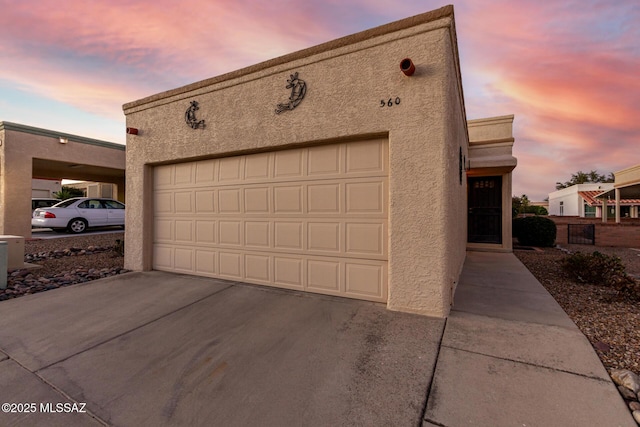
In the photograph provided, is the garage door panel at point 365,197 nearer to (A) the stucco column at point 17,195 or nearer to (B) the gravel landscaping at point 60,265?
(B) the gravel landscaping at point 60,265

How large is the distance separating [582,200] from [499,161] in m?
27.1

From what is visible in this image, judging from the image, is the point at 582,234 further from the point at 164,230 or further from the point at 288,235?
the point at 164,230

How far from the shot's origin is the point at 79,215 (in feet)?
39.4

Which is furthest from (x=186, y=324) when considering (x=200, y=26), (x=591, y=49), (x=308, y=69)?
(x=591, y=49)

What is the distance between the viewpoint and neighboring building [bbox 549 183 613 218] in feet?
79.9

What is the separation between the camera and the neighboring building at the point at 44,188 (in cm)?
2420

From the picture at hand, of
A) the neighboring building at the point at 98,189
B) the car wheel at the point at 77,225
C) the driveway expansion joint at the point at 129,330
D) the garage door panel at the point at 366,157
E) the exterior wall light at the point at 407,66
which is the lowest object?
the driveway expansion joint at the point at 129,330

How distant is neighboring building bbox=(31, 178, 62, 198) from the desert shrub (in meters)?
35.1

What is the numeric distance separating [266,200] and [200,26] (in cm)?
404

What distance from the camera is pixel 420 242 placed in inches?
129

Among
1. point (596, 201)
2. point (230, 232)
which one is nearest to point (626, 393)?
point (230, 232)

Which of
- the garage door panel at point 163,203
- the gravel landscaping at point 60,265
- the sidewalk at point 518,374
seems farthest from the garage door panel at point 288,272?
the gravel landscaping at point 60,265

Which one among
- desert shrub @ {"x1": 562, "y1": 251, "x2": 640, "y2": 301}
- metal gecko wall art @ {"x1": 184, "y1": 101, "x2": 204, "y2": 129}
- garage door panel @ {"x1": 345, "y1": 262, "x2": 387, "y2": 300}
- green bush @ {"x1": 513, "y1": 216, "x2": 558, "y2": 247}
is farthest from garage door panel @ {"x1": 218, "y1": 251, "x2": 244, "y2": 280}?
green bush @ {"x1": 513, "y1": 216, "x2": 558, "y2": 247}

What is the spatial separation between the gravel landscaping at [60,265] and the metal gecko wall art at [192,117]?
3.60 meters
